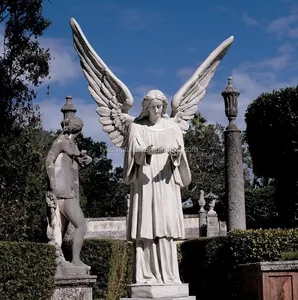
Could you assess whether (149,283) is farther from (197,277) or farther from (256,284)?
(197,277)

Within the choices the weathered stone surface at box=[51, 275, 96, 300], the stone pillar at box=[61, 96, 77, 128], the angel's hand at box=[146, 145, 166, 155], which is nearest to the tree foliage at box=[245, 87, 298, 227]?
the stone pillar at box=[61, 96, 77, 128]

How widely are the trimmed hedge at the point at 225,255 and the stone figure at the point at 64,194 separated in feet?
13.0

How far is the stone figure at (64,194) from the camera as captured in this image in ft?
31.4

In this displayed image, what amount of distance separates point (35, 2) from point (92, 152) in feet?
113

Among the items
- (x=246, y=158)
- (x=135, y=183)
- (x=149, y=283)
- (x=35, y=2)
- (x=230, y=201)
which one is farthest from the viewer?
(x=246, y=158)

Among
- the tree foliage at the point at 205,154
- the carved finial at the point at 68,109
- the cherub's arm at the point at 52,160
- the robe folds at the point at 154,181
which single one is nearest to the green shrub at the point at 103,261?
the carved finial at the point at 68,109

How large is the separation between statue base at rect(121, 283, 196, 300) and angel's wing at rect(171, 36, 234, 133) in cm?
185

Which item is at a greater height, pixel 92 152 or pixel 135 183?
pixel 92 152

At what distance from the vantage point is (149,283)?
231 inches

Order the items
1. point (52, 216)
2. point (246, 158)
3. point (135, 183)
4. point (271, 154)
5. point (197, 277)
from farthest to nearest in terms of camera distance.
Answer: point (246, 158) < point (271, 154) < point (197, 277) < point (52, 216) < point (135, 183)

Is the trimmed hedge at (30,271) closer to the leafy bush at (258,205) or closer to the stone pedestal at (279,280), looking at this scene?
the stone pedestal at (279,280)

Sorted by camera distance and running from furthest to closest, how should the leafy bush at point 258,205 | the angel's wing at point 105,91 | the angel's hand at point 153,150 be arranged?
1. the leafy bush at point 258,205
2. the angel's wing at point 105,91
3. the angel's hand at point 153,150

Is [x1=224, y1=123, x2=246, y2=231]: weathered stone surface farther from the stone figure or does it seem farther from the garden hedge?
the stone figure

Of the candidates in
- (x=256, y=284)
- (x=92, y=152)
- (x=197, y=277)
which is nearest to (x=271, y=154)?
(x=197, y=277)
